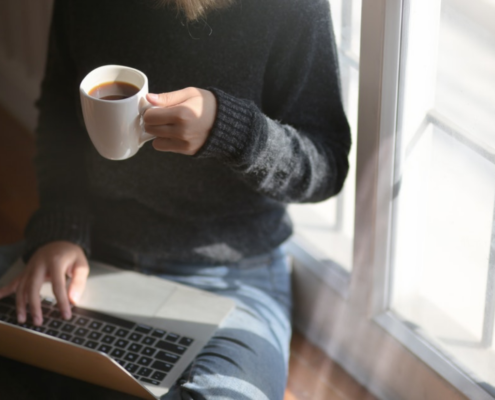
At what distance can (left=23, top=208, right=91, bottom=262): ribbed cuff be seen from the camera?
123cm

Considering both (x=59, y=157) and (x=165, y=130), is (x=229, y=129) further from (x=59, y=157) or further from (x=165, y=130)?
(x=59, y=157)

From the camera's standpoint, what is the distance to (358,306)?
130 cm

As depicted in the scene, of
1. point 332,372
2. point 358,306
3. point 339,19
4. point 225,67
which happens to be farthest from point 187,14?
point 332,372

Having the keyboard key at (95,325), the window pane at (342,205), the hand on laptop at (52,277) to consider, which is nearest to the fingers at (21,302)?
the hand on laptop at (52,277)

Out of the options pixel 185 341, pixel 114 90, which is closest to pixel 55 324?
pixel 185 341

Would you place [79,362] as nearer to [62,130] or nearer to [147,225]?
[147,225]

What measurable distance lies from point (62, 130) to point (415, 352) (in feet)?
2.57

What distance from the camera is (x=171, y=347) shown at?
3.67ft

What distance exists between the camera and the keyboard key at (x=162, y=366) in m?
1.08

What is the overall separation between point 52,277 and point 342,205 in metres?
0.58

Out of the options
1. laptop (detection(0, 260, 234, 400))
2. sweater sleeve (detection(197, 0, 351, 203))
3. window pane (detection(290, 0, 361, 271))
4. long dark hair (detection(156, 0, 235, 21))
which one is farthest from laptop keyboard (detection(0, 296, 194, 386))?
long dark hair (detection(156, 0, 235, 21))

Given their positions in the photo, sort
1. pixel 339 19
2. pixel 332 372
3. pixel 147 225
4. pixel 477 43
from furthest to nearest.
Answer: pixel 332 372 → pixel 147 225 → pixel 339 19 → pixel 477 43

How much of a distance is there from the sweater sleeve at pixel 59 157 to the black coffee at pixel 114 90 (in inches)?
12.8

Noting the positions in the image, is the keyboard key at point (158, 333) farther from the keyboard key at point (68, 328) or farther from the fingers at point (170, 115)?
the fingers at point (170, 115)
